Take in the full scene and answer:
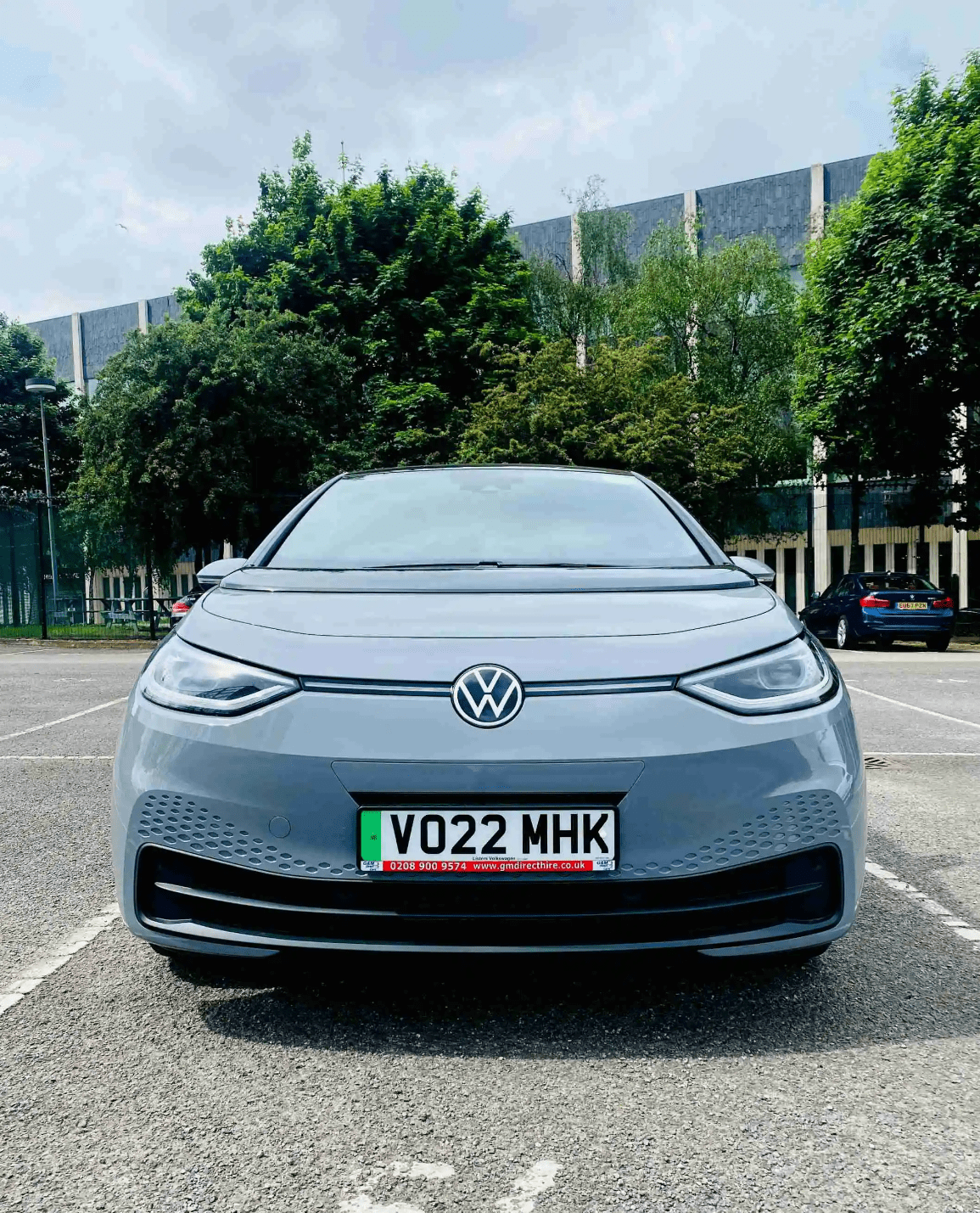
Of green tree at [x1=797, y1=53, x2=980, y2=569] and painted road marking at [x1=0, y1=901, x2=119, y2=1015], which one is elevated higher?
green tree at [x1=797, y1=53, x2=980, y2=569]

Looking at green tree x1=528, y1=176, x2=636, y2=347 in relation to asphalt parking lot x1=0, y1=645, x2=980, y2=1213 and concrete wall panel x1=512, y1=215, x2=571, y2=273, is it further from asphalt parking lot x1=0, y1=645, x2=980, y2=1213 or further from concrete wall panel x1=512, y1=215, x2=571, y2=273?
asphalt parking lot x1=0, y1=645, x2=980, y2=1213

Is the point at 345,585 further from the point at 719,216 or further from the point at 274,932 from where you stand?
the point at 719,216

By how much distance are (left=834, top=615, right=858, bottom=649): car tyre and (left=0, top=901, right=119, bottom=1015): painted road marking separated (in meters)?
17.2

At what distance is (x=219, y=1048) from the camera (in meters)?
2.50

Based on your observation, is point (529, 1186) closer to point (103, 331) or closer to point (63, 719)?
point (63, 719)

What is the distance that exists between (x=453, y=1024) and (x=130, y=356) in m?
22.0

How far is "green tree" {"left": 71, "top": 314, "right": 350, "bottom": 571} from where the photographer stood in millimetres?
21938

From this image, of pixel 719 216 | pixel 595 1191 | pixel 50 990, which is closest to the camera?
pixel 595 1191

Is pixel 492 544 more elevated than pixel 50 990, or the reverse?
pixel 492 544

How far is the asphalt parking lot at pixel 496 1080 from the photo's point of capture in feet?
6.28

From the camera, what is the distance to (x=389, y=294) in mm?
26109

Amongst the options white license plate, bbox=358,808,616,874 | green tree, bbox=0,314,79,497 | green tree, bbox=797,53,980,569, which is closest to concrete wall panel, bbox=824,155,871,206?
green tree, bbox=797,53,980,569

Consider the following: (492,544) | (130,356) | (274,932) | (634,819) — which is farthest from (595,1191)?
(130,356)

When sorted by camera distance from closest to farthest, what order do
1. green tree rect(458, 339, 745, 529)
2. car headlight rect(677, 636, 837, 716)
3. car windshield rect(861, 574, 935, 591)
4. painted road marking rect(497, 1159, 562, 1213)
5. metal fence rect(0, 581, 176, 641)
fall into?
Answer: painted road marking rect(497, 1159, 562, 1213), car headlight rect(677, 636, 837, 716), car windshield rect(861, 574, 935, 591), metal fence rect(0, 581, 176, 641), green tree rect(458, 339, 745, 529)
